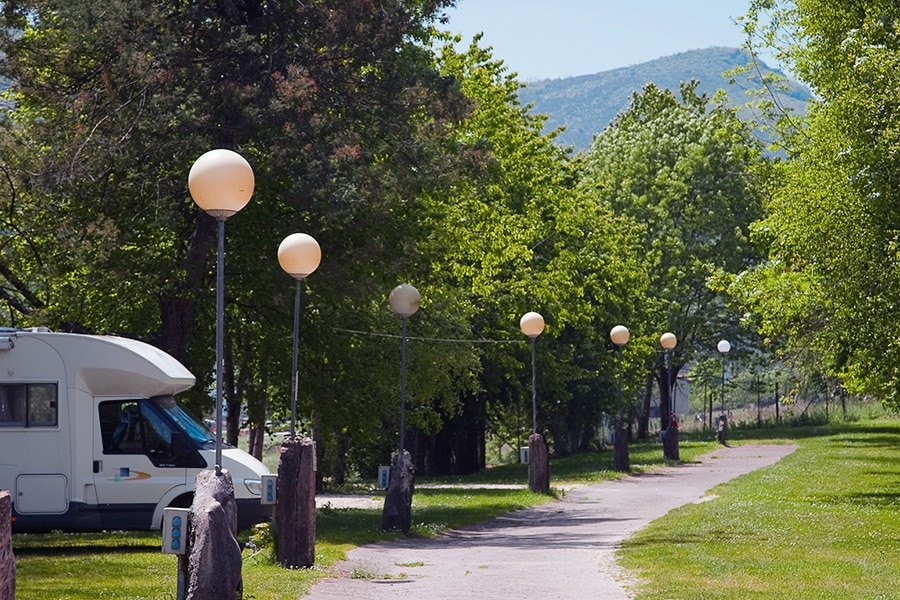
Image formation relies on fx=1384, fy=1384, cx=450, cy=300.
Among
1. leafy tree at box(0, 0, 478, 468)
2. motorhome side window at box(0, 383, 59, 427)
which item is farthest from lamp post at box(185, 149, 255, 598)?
leafy tree at box(0, 0, 478, 468)

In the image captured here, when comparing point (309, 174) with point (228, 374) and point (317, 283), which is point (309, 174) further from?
point (228, 374)

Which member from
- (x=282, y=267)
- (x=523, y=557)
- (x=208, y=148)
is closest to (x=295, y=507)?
(x=282, y=267)

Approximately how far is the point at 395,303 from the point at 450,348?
1044 centimetres

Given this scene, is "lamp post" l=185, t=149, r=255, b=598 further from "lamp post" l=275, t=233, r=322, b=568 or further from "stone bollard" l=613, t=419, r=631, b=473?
"stone bollard" l=613, t=419, r=631, b=473

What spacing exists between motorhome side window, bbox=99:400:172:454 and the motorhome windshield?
20cm

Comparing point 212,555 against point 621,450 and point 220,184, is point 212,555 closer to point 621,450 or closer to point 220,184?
point 220,184

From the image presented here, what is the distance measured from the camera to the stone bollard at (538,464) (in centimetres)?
2792

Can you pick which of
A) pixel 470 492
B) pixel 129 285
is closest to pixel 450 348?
pixel 470 492

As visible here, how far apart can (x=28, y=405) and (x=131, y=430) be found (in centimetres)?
138

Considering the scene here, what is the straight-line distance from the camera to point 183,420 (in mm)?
19203

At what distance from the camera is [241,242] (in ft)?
76.0

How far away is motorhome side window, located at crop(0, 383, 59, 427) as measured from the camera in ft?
59.9

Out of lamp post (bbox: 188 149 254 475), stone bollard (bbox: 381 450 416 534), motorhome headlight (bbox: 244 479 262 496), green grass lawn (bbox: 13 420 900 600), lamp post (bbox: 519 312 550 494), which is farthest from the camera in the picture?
lamp post (bbox: 519 312 550 494)

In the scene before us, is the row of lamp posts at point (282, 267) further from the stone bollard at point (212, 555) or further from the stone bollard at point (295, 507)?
the stone bollard at point (212, 555)
